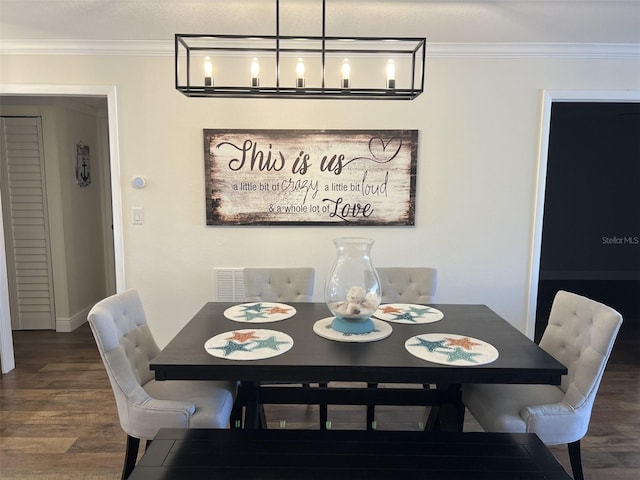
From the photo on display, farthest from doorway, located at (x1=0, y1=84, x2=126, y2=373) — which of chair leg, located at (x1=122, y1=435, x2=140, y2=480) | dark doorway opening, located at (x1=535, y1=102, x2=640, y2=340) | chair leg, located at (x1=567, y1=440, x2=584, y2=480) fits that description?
dark doorway opening, located at (x1=535, y1=102, x2=640, y2=340)

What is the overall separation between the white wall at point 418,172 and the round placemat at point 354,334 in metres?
1.25

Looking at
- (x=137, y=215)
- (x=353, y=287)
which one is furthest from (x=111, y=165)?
(x=353, y=287)

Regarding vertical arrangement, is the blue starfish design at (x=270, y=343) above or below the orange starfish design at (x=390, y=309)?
below

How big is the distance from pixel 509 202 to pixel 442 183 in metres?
0.54

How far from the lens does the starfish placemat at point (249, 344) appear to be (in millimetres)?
1741

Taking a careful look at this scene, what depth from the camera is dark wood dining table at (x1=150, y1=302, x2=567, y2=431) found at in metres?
1.63

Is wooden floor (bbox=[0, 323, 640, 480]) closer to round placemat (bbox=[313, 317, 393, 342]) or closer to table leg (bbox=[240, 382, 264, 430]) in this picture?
table leg (bbox=[240, 382, 264, 430])

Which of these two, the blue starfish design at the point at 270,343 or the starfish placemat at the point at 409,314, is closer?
the blue starfish design at the point at 270,343

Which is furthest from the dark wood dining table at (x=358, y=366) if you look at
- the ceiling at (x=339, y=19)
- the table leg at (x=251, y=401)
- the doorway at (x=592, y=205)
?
the doorway at (x=592, y=205)

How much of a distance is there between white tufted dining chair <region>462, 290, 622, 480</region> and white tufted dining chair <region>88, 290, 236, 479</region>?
121 centimetres

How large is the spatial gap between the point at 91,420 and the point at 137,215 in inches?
56.1

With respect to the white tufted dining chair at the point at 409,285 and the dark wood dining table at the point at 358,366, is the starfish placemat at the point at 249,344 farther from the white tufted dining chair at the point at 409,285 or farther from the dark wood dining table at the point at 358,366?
the white tufted dining chair at the point at 409,285

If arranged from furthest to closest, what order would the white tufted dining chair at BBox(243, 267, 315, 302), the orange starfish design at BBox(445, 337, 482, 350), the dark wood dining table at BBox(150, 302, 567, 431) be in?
the white tufted dining chair at BBox(243, 267, 315, 302) → the orange starfish design at BBox(445, 337, 482, 350) → the dark wood dining table at BBox(150, 302, 567, 431)

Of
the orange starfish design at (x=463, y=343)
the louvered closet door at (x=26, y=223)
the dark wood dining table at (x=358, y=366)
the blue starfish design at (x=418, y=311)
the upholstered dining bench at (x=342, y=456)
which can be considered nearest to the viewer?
the upholstered dining bench at (x=342, y=456)
